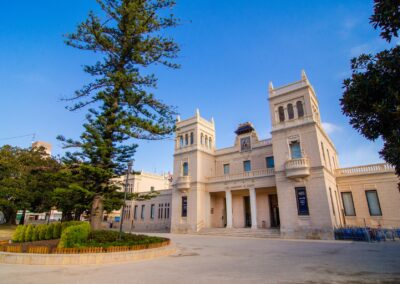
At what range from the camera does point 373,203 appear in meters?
20.8

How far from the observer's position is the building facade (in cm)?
1950

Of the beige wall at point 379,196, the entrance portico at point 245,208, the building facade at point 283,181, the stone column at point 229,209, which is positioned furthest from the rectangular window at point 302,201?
the stone column at point 229,209

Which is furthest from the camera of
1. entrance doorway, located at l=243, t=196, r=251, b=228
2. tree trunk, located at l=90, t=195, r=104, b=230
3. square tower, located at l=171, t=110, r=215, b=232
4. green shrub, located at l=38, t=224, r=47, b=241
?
entrance doorway, located at l=243, t=196, r=251, b=228

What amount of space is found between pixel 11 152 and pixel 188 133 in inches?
799

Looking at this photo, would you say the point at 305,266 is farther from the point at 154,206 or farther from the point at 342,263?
→ the point at 154,206

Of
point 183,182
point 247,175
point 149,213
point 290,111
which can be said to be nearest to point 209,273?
point 247,175

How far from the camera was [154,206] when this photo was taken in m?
34.2

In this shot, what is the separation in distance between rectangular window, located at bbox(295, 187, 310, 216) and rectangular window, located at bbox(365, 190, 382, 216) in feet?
22.3

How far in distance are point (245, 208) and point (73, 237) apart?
70.9ft

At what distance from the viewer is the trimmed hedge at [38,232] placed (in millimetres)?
10758

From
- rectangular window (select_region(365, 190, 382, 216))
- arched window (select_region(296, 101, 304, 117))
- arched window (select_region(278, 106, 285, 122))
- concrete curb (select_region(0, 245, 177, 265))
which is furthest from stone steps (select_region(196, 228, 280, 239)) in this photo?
concrete curb (select_region(0, 245, 177, 265))

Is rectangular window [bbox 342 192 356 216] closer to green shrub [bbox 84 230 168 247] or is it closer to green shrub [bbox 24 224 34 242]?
green shrub [bbox 84 230 168 247]

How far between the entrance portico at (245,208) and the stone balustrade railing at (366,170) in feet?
23.6

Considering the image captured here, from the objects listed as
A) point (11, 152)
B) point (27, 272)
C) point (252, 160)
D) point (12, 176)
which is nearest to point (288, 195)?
point (252, 160)
